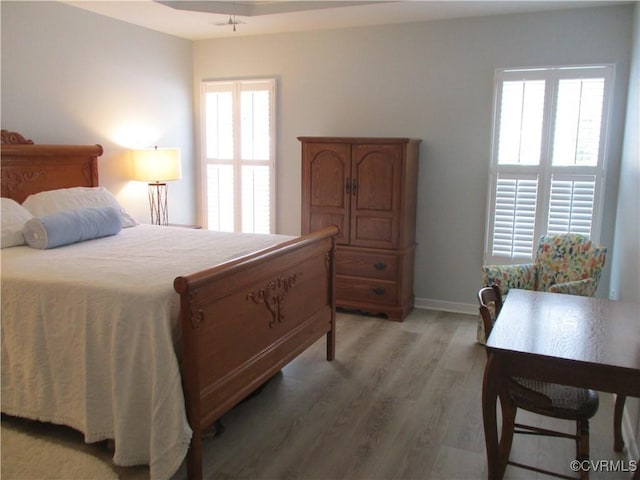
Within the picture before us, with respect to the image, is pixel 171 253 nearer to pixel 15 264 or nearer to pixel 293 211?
pixel 15 264

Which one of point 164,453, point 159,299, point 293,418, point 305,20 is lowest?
point 293,418

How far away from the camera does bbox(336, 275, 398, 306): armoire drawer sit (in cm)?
457

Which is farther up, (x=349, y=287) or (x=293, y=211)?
(x=293, y=211)

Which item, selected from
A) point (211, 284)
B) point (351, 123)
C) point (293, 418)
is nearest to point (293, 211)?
point (351, 123)

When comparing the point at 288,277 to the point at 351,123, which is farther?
the point at 351,123

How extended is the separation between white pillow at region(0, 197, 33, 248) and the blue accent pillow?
0.07 meters

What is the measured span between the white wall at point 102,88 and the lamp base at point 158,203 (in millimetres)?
74

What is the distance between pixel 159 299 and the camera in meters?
2.24

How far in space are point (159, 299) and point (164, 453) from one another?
2.09 feet

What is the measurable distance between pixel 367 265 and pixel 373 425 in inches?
76.7

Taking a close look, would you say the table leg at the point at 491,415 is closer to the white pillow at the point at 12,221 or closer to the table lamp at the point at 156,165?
the white pillow at the point at 12,221

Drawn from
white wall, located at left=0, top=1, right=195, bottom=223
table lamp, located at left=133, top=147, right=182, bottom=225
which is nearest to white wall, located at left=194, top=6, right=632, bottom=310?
white wall, located at left=0, top=1, right=195, bottom=223

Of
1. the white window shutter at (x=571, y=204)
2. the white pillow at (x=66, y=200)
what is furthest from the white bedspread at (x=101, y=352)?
the white window shutter at (x=571, y=204)

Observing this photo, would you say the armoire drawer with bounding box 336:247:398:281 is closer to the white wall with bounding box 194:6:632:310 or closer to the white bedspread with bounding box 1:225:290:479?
the white wall with bounding box 194:6:632:310
